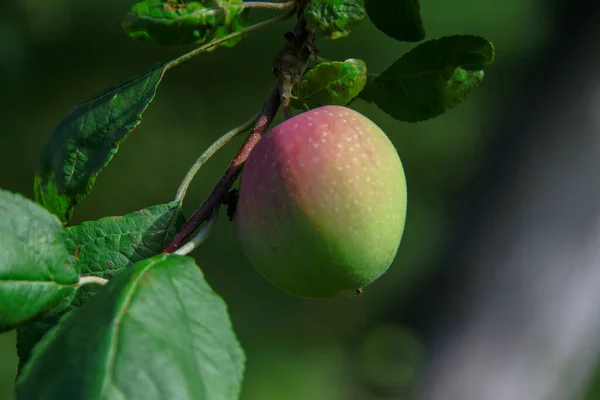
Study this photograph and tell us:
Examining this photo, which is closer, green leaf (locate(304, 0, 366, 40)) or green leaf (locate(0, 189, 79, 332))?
green leaf (locate(0, 189, 79, 332))

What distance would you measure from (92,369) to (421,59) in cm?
54

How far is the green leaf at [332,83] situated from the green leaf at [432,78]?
3.0 inches

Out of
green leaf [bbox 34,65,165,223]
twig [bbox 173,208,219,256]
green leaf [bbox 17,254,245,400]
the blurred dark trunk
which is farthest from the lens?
the blurred dark trunk

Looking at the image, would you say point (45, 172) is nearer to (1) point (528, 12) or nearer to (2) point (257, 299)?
(2) point (257, 299)

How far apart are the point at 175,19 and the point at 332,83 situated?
7.1 inches

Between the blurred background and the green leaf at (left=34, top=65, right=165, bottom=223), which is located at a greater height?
the green leaf at (left=34, top=65, right=165, bottom=223)

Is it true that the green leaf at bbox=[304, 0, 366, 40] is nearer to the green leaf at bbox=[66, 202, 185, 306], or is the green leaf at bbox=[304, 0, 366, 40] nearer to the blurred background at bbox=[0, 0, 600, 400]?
the green leaf at bbox=[66, 202, 185, 306]

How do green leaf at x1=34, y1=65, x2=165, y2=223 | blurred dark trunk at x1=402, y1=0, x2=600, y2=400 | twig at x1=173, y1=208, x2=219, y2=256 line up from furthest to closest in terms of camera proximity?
blurred dark trunk at x1=402, y1=0, x2=600, y2=400
green leaf at x1=34, y1=65, x2=165, y2=223
twig at x1=173, y1=208, x2=219, y2=256

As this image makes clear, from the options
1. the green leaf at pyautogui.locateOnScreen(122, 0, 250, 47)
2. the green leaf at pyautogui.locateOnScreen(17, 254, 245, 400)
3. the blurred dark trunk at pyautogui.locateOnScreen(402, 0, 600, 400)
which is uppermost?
the green leaf at pyautogui.locateOnScreen(122, 0, 250, 47)

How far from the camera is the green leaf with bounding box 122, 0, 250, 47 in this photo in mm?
791

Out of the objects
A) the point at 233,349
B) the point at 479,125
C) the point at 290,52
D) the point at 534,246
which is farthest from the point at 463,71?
the point at 479,125

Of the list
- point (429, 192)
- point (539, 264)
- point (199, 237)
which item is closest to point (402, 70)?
point (199, 237)

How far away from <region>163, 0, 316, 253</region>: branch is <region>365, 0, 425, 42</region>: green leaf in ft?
0.31

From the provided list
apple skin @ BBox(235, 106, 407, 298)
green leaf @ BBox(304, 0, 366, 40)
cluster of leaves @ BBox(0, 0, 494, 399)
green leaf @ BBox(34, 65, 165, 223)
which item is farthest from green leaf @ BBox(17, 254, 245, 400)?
green leaf @ BBox(304, 0, 366, 40)
